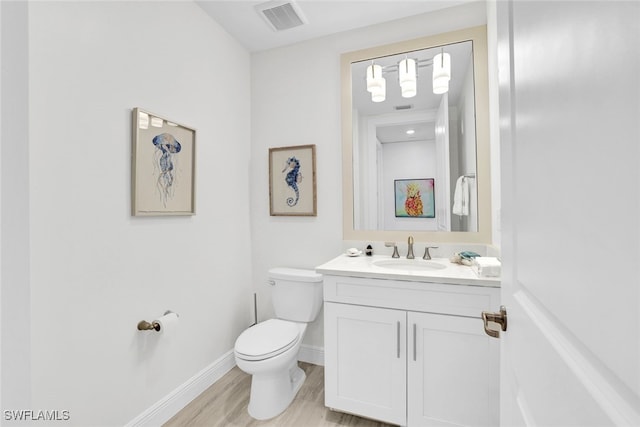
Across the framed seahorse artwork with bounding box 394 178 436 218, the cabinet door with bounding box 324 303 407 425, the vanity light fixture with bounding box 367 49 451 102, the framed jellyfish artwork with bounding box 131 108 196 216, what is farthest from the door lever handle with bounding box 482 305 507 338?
the vanity light fixture with bounding box 367 49 451 102

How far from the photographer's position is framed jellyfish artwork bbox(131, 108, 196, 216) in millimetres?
1511

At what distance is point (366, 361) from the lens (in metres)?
1.58

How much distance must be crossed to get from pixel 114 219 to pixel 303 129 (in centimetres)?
142

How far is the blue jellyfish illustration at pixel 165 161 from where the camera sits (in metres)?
1.64

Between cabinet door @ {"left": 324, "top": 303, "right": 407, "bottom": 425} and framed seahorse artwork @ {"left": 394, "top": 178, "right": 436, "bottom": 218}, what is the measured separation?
803 millimetres

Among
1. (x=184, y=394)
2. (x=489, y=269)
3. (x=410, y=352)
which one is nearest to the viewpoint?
(x=489, y=269)

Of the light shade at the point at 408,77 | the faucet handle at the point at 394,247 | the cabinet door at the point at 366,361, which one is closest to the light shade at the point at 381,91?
the light shade at the point at 408,77

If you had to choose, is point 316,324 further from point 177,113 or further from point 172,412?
point 177,113

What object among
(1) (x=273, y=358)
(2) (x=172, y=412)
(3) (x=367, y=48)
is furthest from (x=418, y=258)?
(2) (x=172, y=412)

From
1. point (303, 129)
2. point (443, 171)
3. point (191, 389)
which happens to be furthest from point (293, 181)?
point (191, 389)

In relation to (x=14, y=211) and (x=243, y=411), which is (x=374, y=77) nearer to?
(x=14, y=211)

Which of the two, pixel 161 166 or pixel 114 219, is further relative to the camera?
pixel 161 166

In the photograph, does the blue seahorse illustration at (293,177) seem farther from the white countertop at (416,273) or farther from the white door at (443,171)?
the white door at (443,171)

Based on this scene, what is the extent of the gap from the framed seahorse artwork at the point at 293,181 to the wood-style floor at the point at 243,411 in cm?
124
